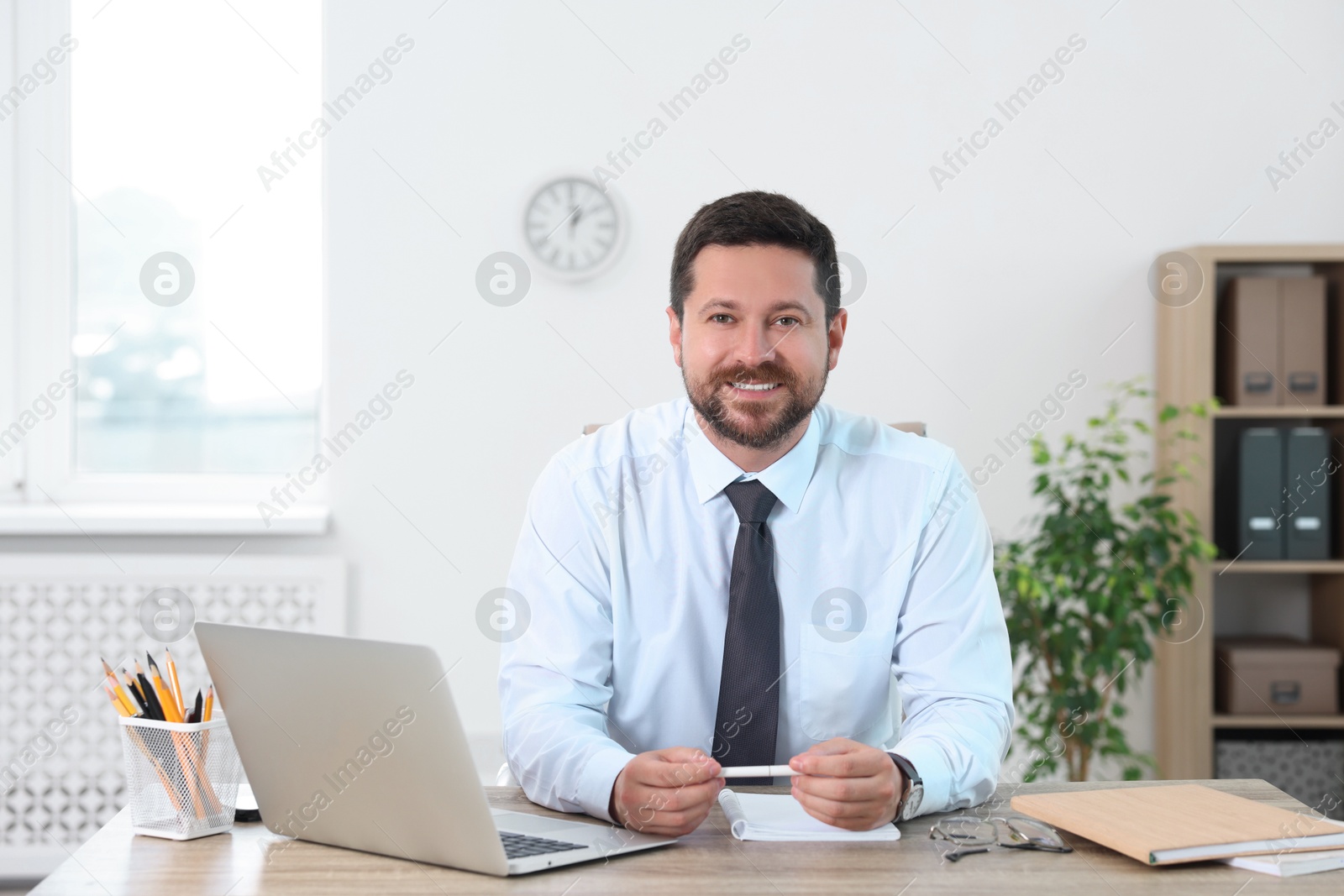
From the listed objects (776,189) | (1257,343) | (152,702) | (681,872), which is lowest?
(681,872)

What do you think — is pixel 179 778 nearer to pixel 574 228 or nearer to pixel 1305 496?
pixel 574 228

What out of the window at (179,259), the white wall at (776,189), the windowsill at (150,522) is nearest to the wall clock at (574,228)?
the white wall at (776,189)

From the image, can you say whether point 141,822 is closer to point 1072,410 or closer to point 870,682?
point 870,682

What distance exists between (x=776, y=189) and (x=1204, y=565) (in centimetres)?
148

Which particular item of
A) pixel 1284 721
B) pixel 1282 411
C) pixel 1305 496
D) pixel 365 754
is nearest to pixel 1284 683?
pixel 1284 721

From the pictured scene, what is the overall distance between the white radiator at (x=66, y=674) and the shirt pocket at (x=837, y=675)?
1811 mm

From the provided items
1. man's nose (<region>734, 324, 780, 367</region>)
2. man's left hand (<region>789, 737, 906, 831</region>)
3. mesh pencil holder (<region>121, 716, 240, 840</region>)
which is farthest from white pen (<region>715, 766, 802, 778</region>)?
man's nose (<region>734, 324, 780, 367</region>)

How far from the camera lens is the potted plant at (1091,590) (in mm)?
2760

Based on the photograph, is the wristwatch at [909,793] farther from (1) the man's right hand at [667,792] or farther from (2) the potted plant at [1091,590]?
(2) the potted plant at [1091,590]

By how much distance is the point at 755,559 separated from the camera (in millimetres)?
1459

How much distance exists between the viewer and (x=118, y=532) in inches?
116

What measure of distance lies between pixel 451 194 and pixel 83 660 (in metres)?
1.55

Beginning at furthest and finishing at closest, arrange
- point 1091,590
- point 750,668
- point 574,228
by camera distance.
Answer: point 574,228
point 1091,590
point 750,668

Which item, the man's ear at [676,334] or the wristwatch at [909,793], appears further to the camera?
the man's ear at [676,334]
